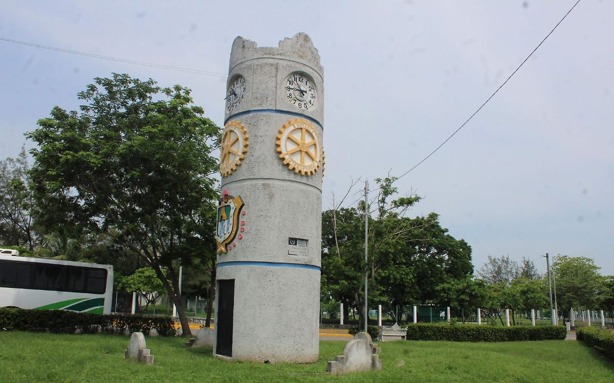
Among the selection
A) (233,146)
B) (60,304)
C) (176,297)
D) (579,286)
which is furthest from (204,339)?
(579,286)

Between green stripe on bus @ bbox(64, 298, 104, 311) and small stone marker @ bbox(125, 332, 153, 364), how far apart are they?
1267 centimetres

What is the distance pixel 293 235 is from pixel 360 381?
14.5ft

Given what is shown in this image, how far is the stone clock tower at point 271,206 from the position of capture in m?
13.7

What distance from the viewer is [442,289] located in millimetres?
42656

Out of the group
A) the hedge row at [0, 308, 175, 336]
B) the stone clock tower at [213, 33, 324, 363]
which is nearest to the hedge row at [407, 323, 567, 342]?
the hedge row at [0, 308, 175, 336]

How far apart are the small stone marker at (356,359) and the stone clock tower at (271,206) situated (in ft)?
5.67

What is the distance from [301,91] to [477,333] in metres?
19.4

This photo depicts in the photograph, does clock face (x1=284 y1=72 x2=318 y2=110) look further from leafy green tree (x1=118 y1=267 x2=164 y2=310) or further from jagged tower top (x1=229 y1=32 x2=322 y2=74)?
leafy green tree (x1=118 y1=267 x2=164 y2=310)

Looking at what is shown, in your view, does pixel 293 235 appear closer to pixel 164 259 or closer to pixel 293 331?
pixel 293 331

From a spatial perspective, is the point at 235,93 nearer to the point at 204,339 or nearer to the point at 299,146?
the point at 299,146

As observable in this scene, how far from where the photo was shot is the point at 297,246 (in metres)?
14.2

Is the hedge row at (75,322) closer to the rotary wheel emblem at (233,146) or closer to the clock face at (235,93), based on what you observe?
the rotary wheel emblem at (233,146)

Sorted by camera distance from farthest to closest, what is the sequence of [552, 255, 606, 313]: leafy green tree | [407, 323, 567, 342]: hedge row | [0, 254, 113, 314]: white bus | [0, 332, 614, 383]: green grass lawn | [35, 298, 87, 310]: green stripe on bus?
[552, 255, 606, 313]: leafy green tree, [407, 323, 567, 342]: hedge row, [35, 298, 87, 310]: green stripe on bus, [0, 254, 113, 314]: white bus, [0, 332, 614, 383]: green grass lawn

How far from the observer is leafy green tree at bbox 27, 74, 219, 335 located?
66.1ft
